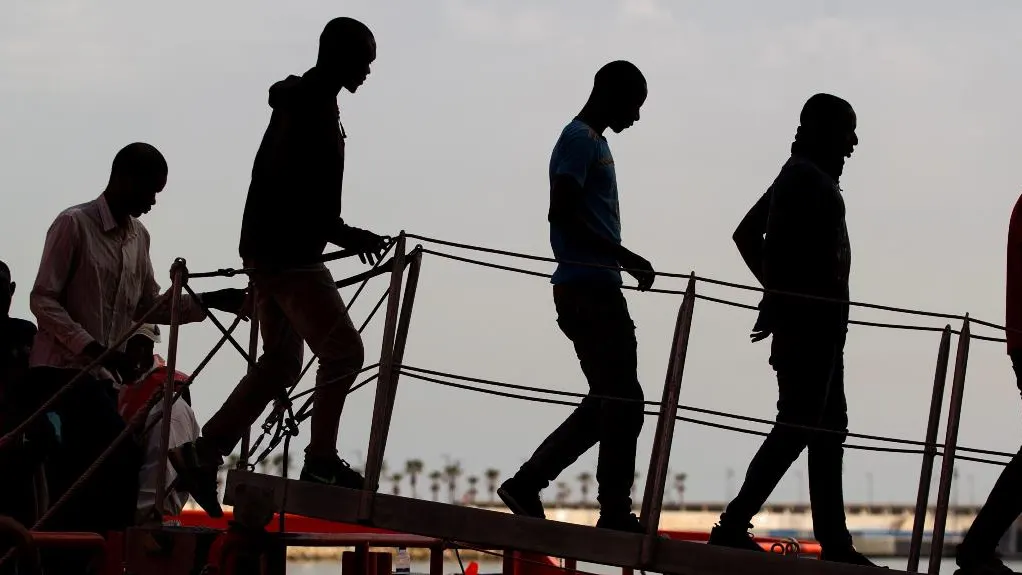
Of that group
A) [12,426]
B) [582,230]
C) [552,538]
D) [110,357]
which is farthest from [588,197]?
[12,426]

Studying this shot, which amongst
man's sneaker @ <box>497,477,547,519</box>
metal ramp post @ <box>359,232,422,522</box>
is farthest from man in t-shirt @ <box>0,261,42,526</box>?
man's sneaker @ <box>497,477,547,519</box>

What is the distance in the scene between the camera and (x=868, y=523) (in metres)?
128

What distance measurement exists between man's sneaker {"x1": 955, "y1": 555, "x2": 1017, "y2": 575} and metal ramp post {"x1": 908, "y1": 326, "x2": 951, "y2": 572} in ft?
0.59

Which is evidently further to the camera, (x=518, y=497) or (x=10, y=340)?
(x=10, y=340)

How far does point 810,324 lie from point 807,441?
48cm

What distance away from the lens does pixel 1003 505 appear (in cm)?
650

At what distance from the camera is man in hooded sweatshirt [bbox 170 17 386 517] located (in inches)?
261

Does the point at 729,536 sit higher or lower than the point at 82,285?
lower

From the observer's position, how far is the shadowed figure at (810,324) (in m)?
6.52

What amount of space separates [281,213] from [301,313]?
417 mm

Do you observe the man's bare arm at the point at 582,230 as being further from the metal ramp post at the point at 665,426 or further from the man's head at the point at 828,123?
the man's head at the point at 828,123

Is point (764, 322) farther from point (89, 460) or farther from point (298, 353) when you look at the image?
point (89, 460)

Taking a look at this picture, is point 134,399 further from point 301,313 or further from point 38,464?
point 301,313

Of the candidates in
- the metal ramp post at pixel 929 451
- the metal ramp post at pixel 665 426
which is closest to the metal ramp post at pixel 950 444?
the metal ramp post at pixel 929 451
